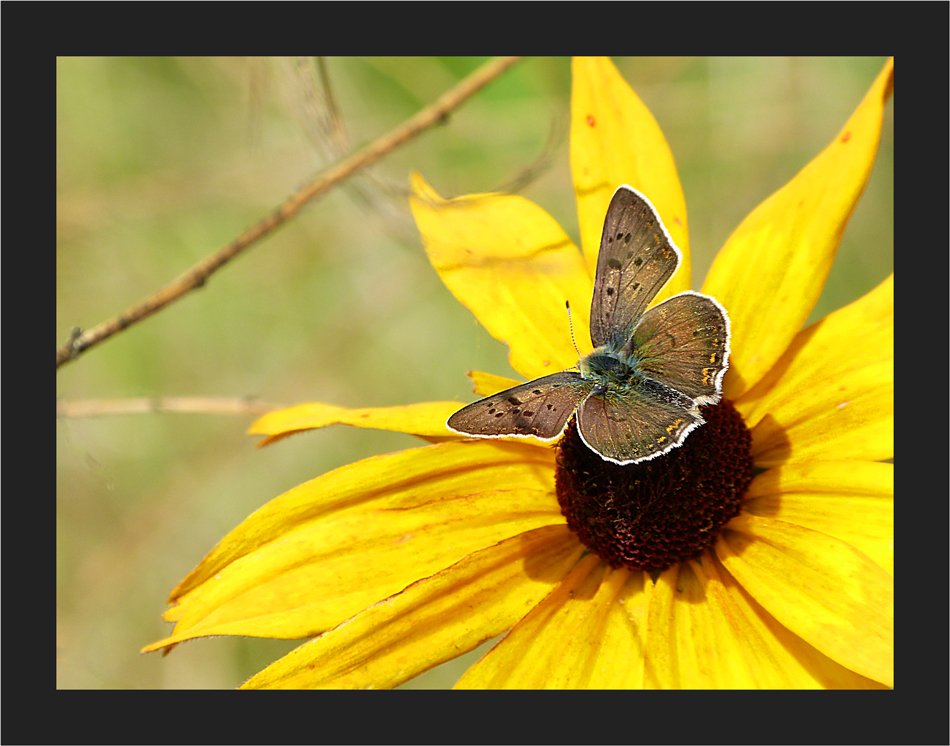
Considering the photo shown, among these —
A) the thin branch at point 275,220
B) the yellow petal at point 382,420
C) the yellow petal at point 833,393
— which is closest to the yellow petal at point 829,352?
the yellow petal at point 833,393

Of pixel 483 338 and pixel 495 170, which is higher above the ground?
pixel 495 170

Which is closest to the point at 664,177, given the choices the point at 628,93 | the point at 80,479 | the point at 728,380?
the point at 628,93

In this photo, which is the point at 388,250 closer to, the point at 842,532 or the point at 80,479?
the point at 80,479

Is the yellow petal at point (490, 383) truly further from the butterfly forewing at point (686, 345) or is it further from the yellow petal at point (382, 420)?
the butterfly forewing at point (686, 345)

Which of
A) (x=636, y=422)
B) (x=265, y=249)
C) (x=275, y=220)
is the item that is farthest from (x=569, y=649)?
(x=265, y=249)

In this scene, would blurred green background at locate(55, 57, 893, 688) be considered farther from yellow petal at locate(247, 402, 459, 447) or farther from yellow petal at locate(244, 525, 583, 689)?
yellow petal at locate(244, 525, 583, 689)
